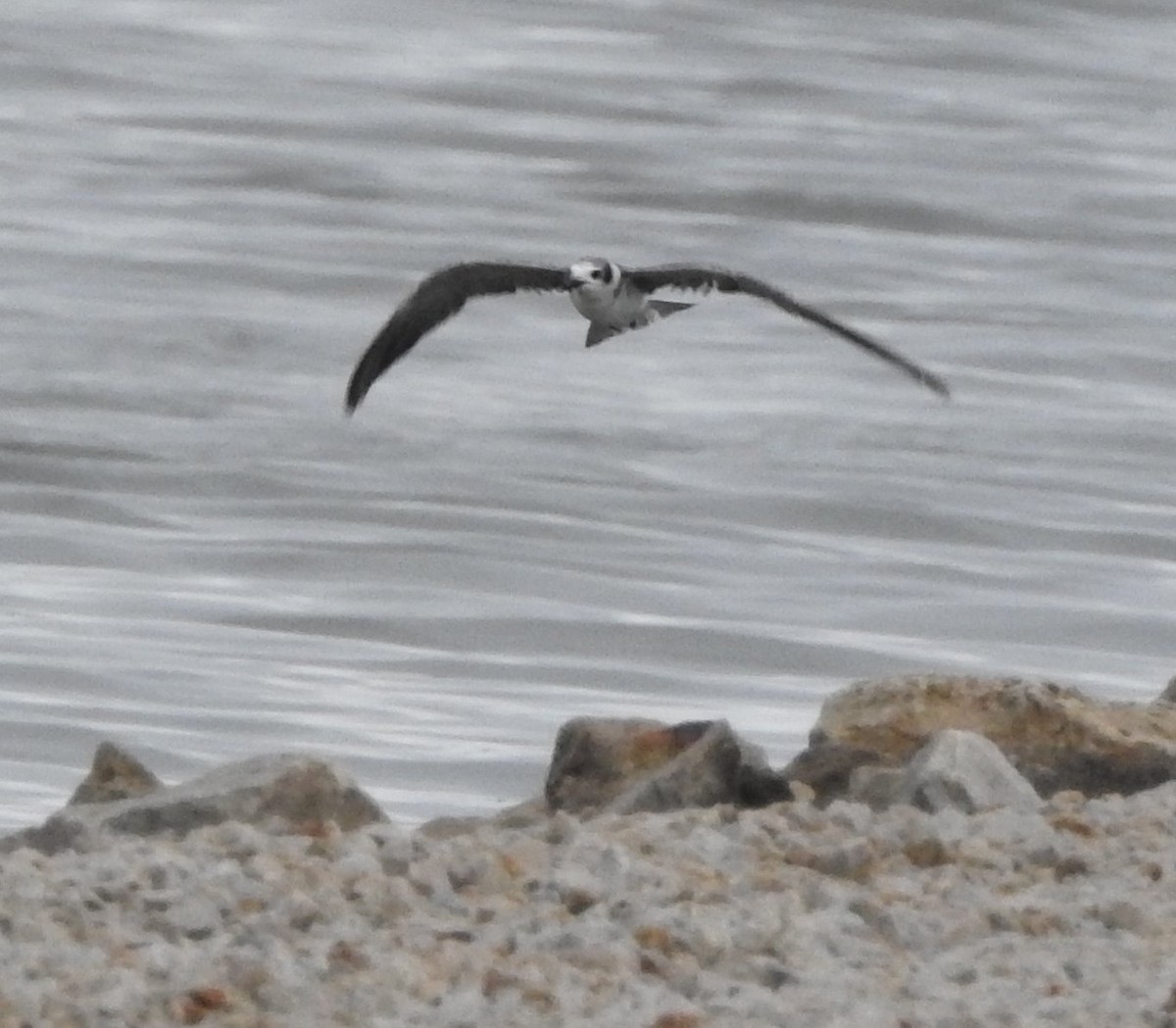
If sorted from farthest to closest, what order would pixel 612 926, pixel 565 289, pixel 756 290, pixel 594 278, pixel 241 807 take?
pixel 565 289, pixel 594 278, pixel 756 290, pixel 241 807, pixel 612 926

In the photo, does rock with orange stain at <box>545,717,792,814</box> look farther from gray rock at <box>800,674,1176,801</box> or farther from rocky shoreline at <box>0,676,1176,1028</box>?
gray rock at <box>800,674,1176,801</box>

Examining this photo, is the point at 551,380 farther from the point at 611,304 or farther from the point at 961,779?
the point at 961,779

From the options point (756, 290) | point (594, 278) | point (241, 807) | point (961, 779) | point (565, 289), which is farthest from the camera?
point (565, 289)

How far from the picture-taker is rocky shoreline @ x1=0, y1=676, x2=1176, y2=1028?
18.6 feet

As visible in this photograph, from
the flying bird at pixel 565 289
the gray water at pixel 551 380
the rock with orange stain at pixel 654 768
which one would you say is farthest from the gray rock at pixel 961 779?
the gray water at pixel 551 380

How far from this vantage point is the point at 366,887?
625 cm

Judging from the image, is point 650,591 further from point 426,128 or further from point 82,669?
point 426,128

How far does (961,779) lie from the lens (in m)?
7.27

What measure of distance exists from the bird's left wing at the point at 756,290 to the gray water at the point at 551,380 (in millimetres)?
2519

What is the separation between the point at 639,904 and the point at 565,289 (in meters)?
3.56

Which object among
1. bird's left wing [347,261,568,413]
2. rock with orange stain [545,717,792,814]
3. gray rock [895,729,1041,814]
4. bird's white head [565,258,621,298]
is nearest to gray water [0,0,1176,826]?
bird's left wing [347,261,568,413]

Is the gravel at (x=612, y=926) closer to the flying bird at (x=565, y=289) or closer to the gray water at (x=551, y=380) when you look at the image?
the flying bird at (x=565, y=289)

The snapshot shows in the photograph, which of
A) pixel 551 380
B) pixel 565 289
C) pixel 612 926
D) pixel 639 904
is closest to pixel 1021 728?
→ pixel 565 289

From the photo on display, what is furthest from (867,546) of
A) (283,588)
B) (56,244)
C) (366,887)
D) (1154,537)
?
(366,887)
